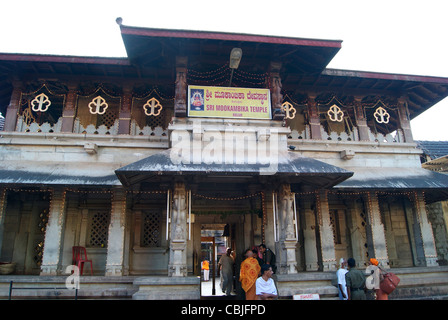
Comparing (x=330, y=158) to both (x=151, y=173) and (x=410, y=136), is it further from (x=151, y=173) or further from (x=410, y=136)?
(x=151, y=173)

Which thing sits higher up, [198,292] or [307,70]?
[307,70]

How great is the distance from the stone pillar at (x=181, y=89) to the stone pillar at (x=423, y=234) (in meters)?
9.87

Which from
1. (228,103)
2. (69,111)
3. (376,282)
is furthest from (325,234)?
(69,111)

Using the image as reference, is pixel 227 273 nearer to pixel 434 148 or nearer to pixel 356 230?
pixel 356 230

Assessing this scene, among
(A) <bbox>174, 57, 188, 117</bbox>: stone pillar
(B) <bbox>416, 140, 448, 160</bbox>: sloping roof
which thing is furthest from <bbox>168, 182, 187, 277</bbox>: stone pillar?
(B) <bbox>416, 140, 448, 160</bbox>: sloping roof

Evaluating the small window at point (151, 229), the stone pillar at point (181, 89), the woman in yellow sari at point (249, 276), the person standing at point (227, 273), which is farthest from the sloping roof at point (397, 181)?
the small window at point (151, 229)

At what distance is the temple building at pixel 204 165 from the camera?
10258 millimetres

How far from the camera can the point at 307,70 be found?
42.1ft

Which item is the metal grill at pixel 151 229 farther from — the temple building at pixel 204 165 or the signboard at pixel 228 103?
the signboard at pixel 228 103

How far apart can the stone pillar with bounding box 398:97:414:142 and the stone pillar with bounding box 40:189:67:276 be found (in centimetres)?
1395

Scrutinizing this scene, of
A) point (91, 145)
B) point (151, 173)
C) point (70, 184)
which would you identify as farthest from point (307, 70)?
point (70, 184)

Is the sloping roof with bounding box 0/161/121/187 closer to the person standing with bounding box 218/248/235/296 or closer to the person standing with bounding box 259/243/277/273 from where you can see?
the person standing with bounding box 218/248/235/296

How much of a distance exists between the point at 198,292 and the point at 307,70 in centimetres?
908
